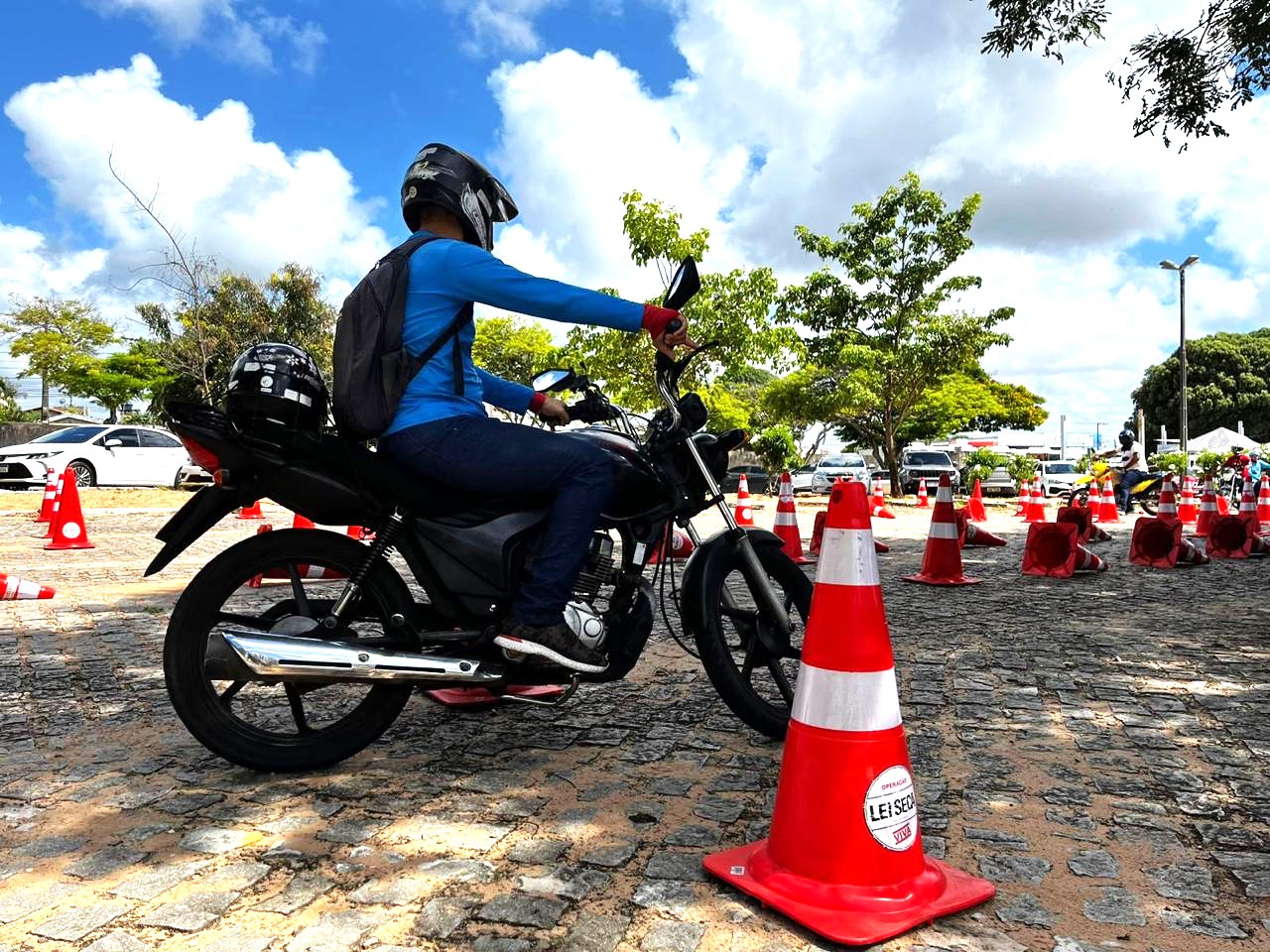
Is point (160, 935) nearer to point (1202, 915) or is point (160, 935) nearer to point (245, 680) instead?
point (245, 680)

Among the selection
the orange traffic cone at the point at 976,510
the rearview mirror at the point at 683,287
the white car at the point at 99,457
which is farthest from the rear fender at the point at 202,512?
the white car at the point at 99,457

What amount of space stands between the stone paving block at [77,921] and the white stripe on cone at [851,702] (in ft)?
5.39

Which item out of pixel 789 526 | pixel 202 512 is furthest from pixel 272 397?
pixel 789 526

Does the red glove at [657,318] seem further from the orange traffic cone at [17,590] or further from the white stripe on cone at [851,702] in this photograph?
the orange traffic cone at [17,590]

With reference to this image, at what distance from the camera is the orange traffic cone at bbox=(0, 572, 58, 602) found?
21.0 ft

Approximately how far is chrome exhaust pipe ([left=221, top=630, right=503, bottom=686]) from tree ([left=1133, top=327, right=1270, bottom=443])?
64.9 metres

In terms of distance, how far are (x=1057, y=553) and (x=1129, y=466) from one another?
11421 mm

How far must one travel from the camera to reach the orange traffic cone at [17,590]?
21.0 ft

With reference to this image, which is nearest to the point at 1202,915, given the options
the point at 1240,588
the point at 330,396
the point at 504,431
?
the point at 504,431

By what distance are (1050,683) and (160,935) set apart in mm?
3745

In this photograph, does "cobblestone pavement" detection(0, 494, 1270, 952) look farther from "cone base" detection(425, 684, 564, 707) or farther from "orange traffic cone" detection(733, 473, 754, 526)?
"orange traffic cone" detection(733, 473, 754, 526)

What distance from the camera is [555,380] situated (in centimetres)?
347

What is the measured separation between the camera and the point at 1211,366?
6216 centimetres

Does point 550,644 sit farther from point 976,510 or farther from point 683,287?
point 976,510
